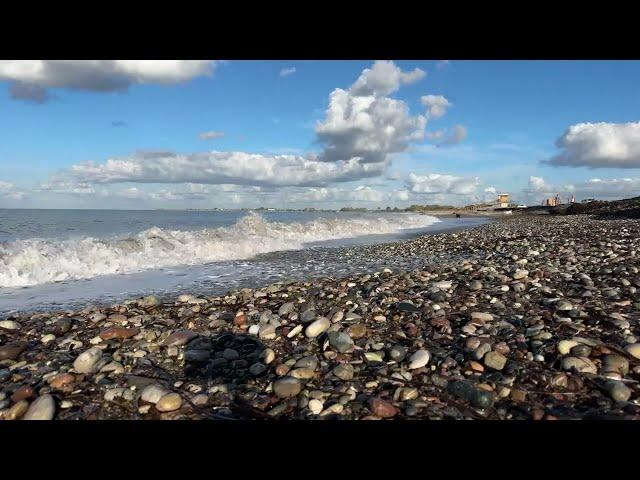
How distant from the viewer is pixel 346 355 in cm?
394

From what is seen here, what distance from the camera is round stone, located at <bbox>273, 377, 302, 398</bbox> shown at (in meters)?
3.17

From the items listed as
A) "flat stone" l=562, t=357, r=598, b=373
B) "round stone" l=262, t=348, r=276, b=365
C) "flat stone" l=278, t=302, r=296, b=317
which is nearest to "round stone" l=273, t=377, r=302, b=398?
"round stone" l=262, t=348, r=276, b=365

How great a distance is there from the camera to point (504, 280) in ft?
22.1

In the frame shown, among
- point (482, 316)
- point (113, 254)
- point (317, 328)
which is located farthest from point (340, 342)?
point (113, 254)

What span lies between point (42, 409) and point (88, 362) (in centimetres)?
90

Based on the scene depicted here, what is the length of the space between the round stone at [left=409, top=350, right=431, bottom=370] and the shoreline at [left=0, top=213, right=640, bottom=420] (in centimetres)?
1

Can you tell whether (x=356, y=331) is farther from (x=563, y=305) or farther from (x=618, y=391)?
(x=563, y=305)

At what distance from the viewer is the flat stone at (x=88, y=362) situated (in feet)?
12.5

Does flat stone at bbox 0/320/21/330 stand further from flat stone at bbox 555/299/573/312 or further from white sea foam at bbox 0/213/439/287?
flat stone at bbox 555/299/573/312

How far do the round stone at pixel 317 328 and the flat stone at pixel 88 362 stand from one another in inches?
90.0
